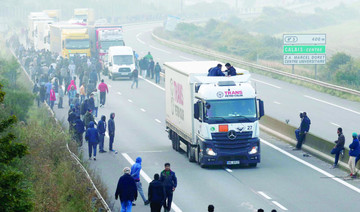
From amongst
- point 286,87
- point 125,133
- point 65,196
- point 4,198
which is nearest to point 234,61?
point 286,87

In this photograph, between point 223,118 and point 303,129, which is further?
point 303,129

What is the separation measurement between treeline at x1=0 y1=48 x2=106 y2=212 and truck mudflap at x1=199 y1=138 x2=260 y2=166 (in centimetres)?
416

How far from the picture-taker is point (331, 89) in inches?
1762

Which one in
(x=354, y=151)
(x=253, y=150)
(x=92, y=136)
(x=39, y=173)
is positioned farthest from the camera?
(x=92, y=136)

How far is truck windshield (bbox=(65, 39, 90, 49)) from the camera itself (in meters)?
58.3

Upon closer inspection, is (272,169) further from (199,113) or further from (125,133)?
(125,133)

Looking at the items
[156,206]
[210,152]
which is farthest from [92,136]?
[156,206]

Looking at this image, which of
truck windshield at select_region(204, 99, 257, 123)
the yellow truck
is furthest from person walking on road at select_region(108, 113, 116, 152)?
the yellow truck

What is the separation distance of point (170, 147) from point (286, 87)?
20136 millimetres

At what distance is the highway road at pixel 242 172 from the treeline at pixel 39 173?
1.29 m

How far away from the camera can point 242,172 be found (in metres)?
24.2

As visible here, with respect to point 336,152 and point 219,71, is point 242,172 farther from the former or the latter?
point 219,71

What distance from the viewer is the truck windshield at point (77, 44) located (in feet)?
191

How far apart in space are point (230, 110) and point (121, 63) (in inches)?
1117
